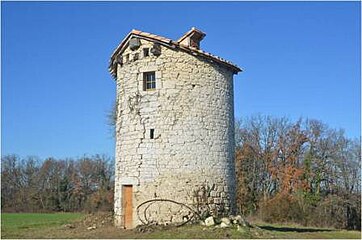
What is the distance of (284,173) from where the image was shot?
37875mm

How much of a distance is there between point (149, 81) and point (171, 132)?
233 cm

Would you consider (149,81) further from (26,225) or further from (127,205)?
(26,225)

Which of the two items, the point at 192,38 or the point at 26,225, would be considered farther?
the point at 26,225

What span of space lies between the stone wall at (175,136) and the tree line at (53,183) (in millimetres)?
31258

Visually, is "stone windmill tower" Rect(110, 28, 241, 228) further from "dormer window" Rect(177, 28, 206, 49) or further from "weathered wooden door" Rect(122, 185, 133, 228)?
"dormer window" Rect(177, 28, 206, 49)

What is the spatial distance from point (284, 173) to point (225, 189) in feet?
75.3

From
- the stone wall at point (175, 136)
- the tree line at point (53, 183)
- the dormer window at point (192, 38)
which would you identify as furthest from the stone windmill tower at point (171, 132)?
the tree line at point (53, 183)

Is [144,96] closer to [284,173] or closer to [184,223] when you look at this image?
[184,223]

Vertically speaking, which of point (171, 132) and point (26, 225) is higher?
point (171, 132)

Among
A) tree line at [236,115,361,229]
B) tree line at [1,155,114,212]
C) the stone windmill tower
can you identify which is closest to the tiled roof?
the stone windmill tower

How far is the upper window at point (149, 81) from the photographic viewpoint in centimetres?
1644

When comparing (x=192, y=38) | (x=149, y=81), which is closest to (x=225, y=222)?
(x=149, y=81)

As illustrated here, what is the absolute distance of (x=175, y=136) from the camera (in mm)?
15656

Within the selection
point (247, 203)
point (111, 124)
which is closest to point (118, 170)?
point (111, 124)
